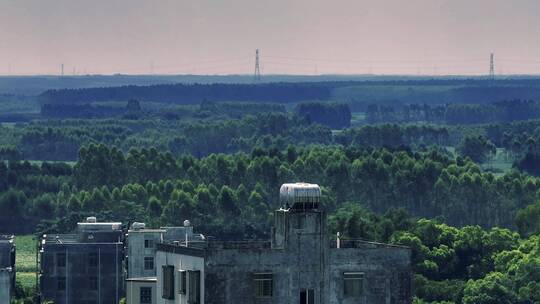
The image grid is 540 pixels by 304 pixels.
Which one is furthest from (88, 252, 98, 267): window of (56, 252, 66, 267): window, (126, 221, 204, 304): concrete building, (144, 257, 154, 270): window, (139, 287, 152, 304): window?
(139, 287, 152, 304): window

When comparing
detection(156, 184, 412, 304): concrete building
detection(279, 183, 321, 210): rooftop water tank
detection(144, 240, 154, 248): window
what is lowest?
detection(144, 240, 154, 248): window

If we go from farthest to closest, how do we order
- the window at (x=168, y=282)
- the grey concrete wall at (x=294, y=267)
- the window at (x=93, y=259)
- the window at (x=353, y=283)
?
1. the window at (x=93, y=259)
2. the window at (x=168, y=282)
3. the window at (x=353, y=283)
4. the grey concrete wall at (x=294, y=267)

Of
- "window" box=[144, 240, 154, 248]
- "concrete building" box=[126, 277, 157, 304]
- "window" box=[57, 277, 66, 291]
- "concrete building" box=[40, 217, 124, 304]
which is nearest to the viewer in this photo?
"concrete building" box=[126, 277, 157, 304]

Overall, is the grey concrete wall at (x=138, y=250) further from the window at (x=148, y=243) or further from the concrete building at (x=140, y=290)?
the concrete building at (x=140, y=290)

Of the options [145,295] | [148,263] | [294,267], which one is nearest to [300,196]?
[294,267]

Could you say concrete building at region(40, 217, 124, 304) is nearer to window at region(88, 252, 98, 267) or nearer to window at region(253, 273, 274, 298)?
window at region(88, 252, 98, 267)

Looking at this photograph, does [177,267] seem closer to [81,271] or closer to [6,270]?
[6,270]

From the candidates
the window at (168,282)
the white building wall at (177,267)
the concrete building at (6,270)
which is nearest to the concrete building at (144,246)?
the concrete building at (6,270)
